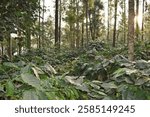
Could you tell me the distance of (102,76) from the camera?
2.58m

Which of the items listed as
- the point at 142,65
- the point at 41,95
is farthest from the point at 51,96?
the point at 142,65

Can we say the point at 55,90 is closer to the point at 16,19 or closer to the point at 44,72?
the point at 44,72

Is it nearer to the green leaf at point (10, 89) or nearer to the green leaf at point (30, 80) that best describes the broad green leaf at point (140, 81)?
the green leaf at point (30, 80)

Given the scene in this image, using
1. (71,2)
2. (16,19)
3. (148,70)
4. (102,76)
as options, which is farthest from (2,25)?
(71,2)

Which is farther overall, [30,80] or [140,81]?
[140,81]

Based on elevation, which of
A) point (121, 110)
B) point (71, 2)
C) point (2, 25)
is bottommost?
point (121, 110)

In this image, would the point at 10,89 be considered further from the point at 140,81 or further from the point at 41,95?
the point at 140,81

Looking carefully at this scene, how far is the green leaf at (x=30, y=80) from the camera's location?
1.72 meters

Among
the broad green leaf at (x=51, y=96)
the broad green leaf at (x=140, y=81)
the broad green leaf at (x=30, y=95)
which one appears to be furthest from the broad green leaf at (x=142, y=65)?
the broad green leaf at (x=30, y=95)

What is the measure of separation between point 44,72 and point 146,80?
66 cm

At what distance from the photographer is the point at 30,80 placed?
1747 mm

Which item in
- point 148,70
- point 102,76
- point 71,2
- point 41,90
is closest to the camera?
point 41,90

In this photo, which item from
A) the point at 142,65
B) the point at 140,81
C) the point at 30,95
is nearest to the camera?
the point at 30,95

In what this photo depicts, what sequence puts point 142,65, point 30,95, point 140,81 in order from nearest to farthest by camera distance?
point 30,95 < point 140,81 < point 142,65
